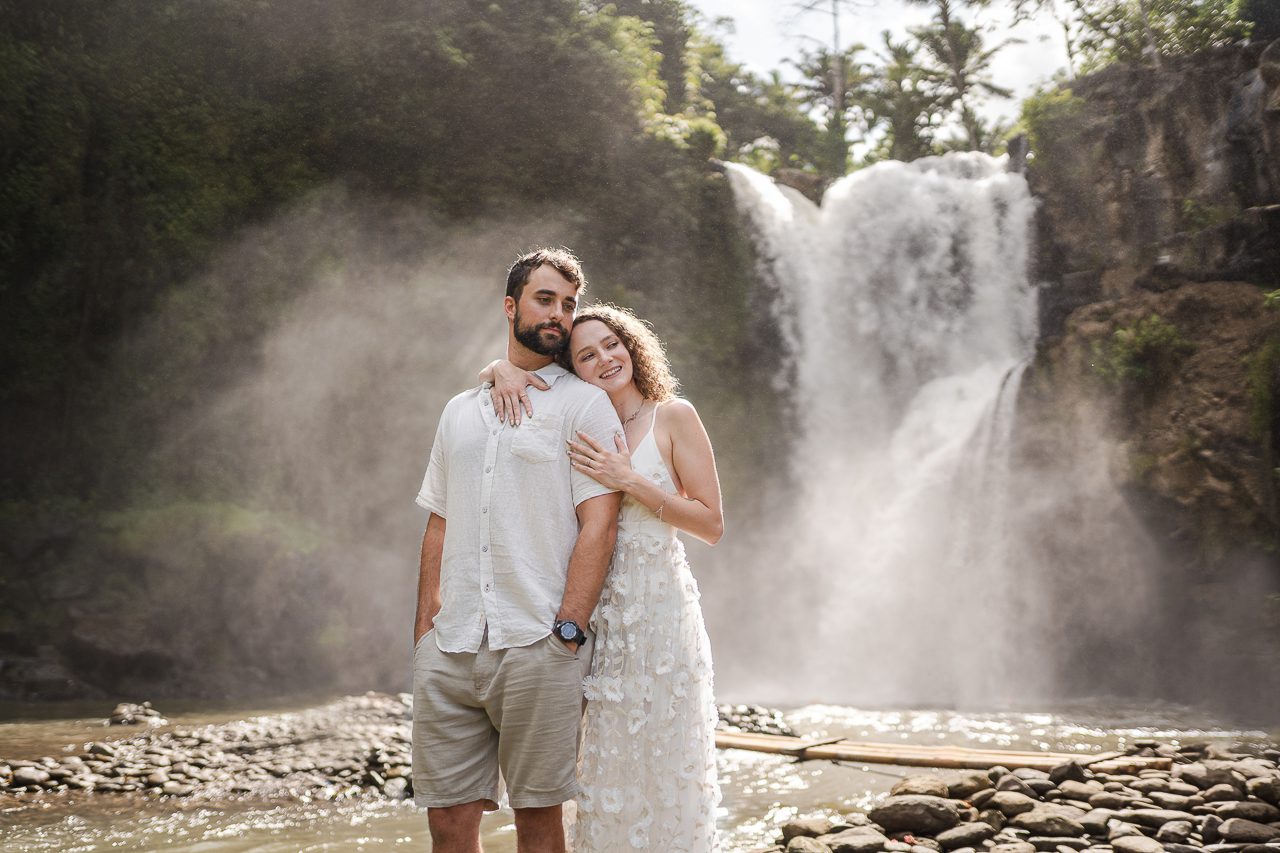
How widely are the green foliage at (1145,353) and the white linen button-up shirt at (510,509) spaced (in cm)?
1445

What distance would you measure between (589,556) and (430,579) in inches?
21.4

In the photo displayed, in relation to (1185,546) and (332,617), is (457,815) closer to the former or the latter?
(332,617)

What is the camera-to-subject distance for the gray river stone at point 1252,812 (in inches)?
207

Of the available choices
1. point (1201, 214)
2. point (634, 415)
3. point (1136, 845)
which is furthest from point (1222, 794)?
point (1201, 214)

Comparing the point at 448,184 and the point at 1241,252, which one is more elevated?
the point at 448,184

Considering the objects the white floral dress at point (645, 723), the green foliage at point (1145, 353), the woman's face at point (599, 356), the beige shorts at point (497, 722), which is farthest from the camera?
the green foliage at point (1145, 353)

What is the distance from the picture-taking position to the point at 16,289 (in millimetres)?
15930

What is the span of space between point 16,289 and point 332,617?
23.5 ft

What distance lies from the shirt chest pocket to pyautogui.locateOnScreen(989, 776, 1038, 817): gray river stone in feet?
13.0

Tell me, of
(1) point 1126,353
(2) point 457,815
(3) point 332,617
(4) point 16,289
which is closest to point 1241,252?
(1) point 1126,353

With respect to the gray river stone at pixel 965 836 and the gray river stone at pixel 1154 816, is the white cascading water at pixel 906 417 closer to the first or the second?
the gray river stone at pixel 1154 816

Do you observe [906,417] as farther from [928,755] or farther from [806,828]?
[806,828]

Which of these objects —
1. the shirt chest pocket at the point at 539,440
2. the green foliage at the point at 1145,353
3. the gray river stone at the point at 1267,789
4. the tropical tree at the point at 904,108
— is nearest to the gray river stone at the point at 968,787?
the gray river stone at the point at 1267,789

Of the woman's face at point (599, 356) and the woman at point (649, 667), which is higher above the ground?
the woman's face at point (599, 356)
